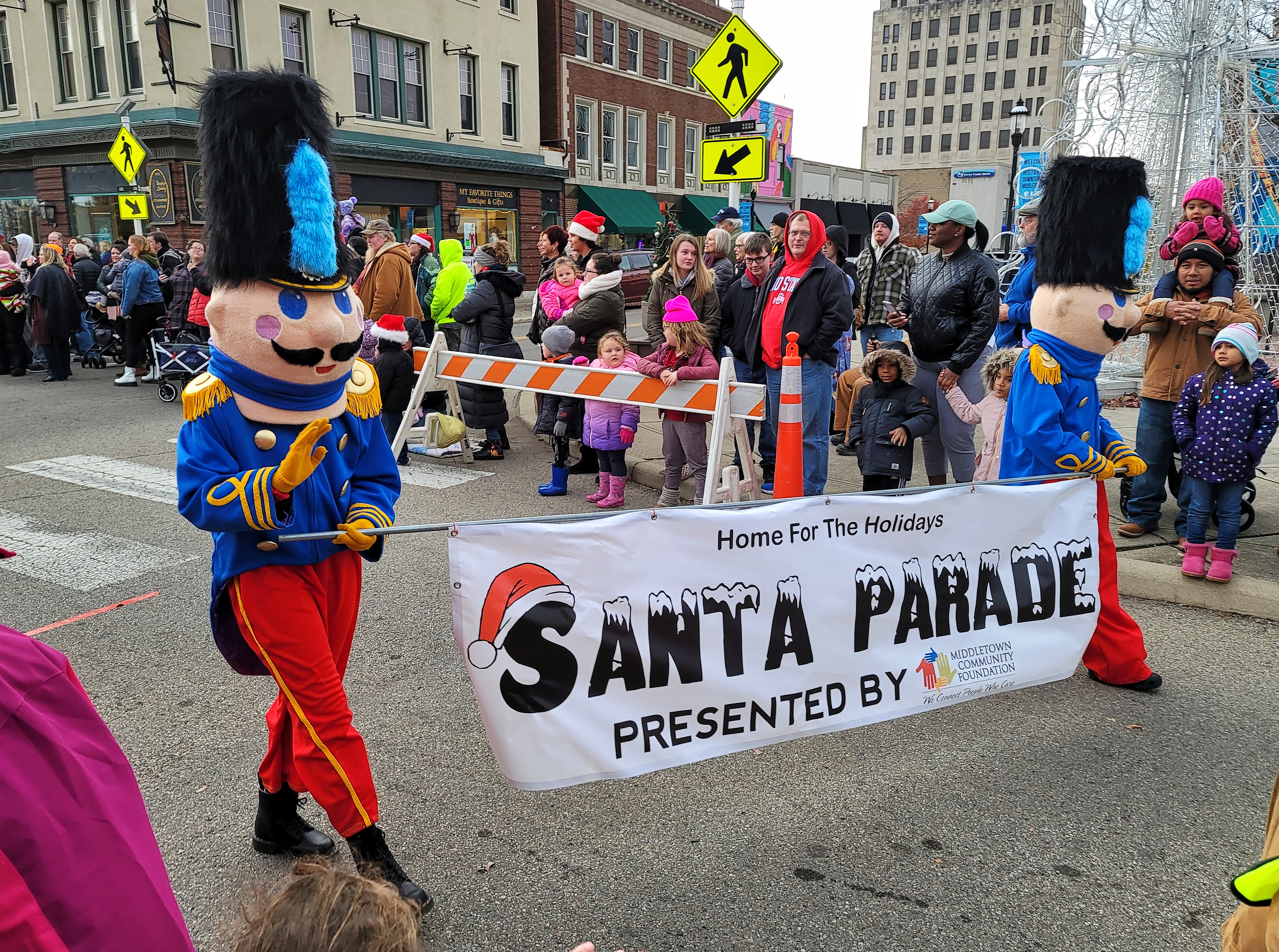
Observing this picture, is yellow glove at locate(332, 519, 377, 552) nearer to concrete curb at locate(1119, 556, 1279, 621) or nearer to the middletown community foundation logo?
the middletown community foundation logo

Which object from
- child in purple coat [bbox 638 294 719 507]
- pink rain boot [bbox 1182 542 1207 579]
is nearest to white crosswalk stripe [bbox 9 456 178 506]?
child in purple coat [bbox 638 294 719 507]

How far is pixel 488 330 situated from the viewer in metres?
9.08

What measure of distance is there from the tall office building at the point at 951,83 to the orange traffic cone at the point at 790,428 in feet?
319

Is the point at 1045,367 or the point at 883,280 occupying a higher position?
the point at 883,280

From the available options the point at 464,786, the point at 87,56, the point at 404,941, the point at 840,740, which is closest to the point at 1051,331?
the point at 840,740

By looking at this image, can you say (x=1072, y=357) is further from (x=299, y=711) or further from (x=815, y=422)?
(x=299, y=711)

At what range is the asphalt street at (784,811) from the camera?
9.18 ft

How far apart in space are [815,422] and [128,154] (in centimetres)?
1563

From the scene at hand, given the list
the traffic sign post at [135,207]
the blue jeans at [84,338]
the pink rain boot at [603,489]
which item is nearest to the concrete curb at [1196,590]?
the pink rain boot at [603,489]

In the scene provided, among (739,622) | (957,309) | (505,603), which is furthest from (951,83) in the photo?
(505,603)

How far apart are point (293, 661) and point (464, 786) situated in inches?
40.9

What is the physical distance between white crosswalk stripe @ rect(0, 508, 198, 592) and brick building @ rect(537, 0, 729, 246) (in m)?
28.1

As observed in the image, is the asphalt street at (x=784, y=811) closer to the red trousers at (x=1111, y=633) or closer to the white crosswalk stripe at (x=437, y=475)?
the red trousers at (x=1111, y=633)

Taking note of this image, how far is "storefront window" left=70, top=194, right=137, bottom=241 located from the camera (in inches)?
952
